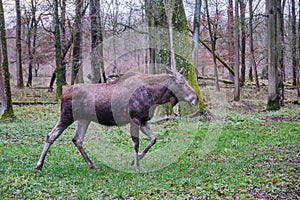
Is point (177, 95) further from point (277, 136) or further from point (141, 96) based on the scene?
point (277, 136)

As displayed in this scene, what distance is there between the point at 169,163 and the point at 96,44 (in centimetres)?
1445

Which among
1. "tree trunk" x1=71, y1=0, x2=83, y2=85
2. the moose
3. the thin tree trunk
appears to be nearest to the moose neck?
the moose

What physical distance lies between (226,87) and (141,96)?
2260 centimetres

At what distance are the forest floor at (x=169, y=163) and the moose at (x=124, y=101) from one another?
2.41ft

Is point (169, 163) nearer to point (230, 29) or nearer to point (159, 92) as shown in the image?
point (159, 92)

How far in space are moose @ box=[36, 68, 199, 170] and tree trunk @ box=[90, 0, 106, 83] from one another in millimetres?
11549

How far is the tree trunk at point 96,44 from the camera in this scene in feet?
63.6

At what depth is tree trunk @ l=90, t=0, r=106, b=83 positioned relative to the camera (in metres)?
19.4

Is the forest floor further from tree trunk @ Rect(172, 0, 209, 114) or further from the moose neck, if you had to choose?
tree trunk @ Rect(172, 0, 209, 114)

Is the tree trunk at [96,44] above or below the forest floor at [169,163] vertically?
above

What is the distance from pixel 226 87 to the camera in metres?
28.9

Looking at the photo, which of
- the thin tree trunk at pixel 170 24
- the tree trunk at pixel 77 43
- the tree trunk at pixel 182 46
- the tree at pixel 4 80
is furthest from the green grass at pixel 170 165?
the tree trunk at pixel 77 43

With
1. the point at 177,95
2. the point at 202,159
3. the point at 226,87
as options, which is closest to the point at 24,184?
the point at 177,95

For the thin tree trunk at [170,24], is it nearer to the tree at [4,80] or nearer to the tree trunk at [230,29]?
the tree at [4,80]
